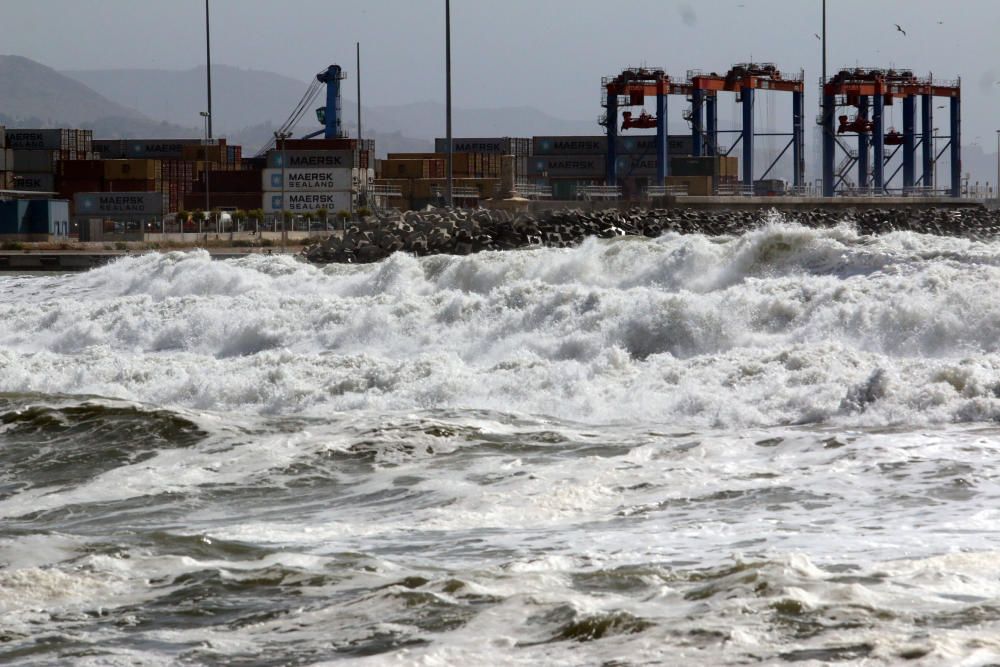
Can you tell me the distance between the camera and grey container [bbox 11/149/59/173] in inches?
3445

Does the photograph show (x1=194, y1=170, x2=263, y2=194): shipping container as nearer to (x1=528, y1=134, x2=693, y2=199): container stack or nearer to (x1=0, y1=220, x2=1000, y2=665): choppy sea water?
(x1=528, y1=134, x2=693, y2=199): container stack

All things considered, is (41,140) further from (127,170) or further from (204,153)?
(204,153)

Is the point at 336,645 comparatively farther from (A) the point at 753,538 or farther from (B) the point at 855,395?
(B) the point at 855,395

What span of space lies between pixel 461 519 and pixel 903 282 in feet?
36.7

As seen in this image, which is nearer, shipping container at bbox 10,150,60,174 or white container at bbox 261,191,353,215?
white container at bbox 261,191,353,215

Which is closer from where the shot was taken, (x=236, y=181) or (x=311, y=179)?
(x=311, y=179)

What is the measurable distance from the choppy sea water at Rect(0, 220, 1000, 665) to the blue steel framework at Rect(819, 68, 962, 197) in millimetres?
58737

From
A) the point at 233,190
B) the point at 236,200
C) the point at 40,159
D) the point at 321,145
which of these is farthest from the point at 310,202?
the point at 40,159

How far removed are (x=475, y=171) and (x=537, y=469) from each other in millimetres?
78811

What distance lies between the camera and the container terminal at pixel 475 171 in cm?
6600

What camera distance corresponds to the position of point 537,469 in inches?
443

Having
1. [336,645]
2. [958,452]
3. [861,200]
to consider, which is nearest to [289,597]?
[336,645]

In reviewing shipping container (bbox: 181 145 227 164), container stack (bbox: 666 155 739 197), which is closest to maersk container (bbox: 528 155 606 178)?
container stack (bbox: 666 155 739 197)

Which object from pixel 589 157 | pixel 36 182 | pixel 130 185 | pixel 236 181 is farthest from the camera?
pixel 589 157
